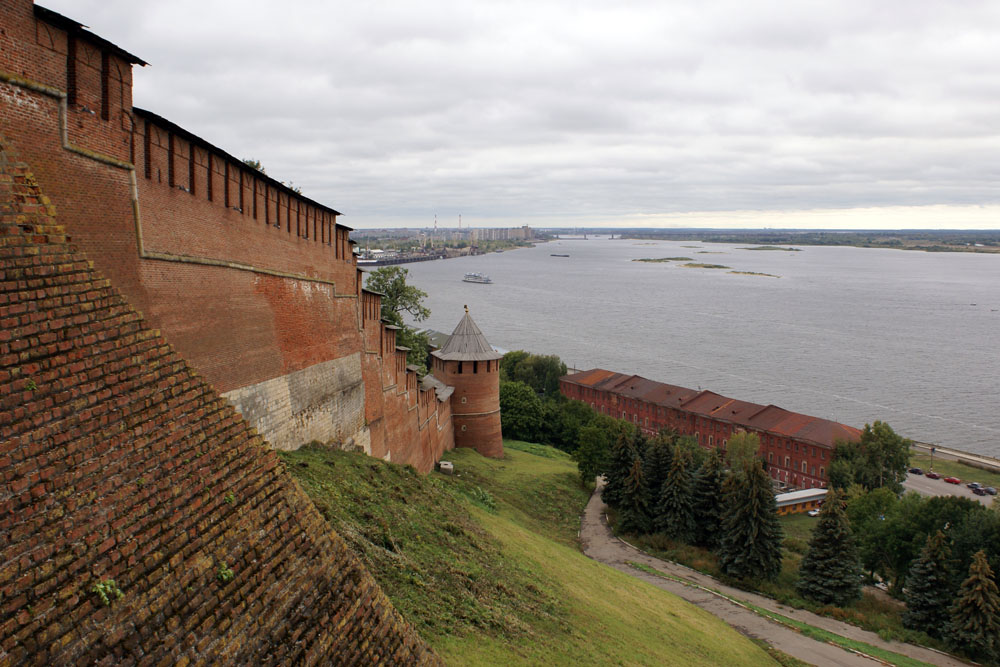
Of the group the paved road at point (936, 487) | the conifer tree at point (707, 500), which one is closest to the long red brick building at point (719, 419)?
the paved road at point (936, 487)

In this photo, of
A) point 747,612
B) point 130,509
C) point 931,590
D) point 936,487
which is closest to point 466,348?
point 747,612

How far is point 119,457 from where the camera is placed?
3961 mm

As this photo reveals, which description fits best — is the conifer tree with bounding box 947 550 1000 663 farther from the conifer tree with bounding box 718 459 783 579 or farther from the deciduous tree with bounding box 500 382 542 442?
the deciduous tree with bounding box 500 382 542 442

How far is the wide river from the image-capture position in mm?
49781

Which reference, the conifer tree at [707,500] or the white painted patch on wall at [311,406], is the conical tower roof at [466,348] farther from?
the white painted patch on wall at [311,406]

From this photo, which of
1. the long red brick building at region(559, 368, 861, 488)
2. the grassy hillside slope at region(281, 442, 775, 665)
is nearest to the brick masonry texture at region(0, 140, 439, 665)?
the grassy hillside slope at region(281, 442, 775, 665)

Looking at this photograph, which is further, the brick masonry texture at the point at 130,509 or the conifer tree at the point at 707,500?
the conifer tree at the point at 707,500

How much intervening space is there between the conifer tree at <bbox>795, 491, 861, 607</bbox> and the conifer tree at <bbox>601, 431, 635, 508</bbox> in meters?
7.69

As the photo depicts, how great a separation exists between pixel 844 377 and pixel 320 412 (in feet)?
167

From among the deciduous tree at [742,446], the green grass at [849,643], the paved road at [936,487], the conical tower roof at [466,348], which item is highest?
the conical tower roof at [466,348]

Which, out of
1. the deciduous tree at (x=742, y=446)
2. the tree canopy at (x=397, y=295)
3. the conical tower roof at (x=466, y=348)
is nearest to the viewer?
the conical tower roof at (x=466, y=348)

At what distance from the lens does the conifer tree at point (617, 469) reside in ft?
96.2

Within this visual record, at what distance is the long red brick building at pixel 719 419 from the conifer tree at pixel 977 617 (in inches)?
676

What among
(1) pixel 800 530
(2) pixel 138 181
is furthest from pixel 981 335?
(2) pixel 138 181
